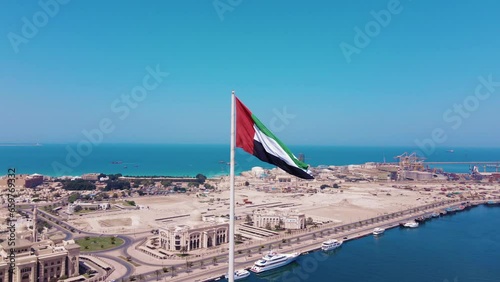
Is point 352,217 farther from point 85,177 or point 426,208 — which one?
point 85,177

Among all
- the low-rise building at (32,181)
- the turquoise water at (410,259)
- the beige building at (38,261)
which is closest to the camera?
the beige building at (38,261)

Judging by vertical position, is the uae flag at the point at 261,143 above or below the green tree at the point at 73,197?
above

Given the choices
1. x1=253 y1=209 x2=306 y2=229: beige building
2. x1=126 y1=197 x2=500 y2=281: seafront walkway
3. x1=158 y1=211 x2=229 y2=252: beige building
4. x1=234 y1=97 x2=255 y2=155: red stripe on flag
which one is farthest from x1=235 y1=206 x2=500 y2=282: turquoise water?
x1=234 y1=97 x2=255 y2=155: red stripe on flag

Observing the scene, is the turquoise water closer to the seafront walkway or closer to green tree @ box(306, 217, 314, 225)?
the seafront walkway

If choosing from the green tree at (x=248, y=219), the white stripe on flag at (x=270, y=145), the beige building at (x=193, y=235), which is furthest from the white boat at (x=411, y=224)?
the white stripe on flag at (x=270, y=145)

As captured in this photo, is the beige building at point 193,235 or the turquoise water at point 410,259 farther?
the beige building at point 193,235

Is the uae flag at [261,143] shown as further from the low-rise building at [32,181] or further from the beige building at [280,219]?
the low-rise building at [32,181]

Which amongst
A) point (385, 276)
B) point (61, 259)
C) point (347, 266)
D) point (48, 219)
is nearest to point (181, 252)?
point (61, 259)
